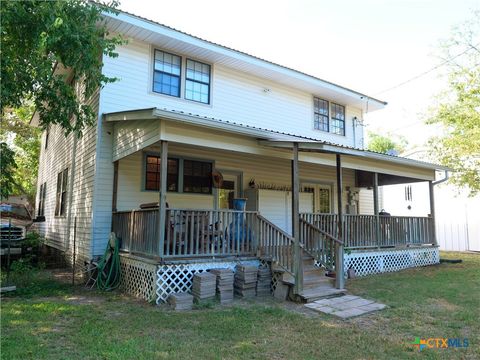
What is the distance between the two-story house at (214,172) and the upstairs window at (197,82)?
0.03 meters

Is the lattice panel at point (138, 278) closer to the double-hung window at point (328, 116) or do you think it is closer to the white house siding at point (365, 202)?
the double-hung window at point (328, 116)

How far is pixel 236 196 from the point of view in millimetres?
10859

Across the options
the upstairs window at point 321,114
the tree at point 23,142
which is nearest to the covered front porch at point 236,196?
the upstairs window at point 321,114

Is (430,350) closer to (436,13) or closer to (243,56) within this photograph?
(243,56)

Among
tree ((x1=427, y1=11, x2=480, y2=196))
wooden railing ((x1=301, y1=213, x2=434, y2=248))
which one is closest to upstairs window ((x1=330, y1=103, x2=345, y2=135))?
wooden railing ((x1=301, y1=213, x2=434, y2=248))

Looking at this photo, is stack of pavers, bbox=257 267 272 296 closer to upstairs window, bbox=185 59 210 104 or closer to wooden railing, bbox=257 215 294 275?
wooden railing, bbox=257 215 294 275

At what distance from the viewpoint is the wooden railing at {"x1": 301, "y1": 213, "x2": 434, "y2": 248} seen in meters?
9.64

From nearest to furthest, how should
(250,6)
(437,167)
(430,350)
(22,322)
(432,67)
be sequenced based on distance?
(430,350) → (22,322) → (250,6) → (437,167) → (432,67)

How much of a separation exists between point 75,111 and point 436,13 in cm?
1454

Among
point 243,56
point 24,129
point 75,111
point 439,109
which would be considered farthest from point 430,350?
point 24,129

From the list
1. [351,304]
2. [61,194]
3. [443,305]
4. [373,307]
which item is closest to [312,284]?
[351,304]

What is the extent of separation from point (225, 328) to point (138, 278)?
289 centimetres

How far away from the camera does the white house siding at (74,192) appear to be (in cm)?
911

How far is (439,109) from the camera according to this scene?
61.3 feet
